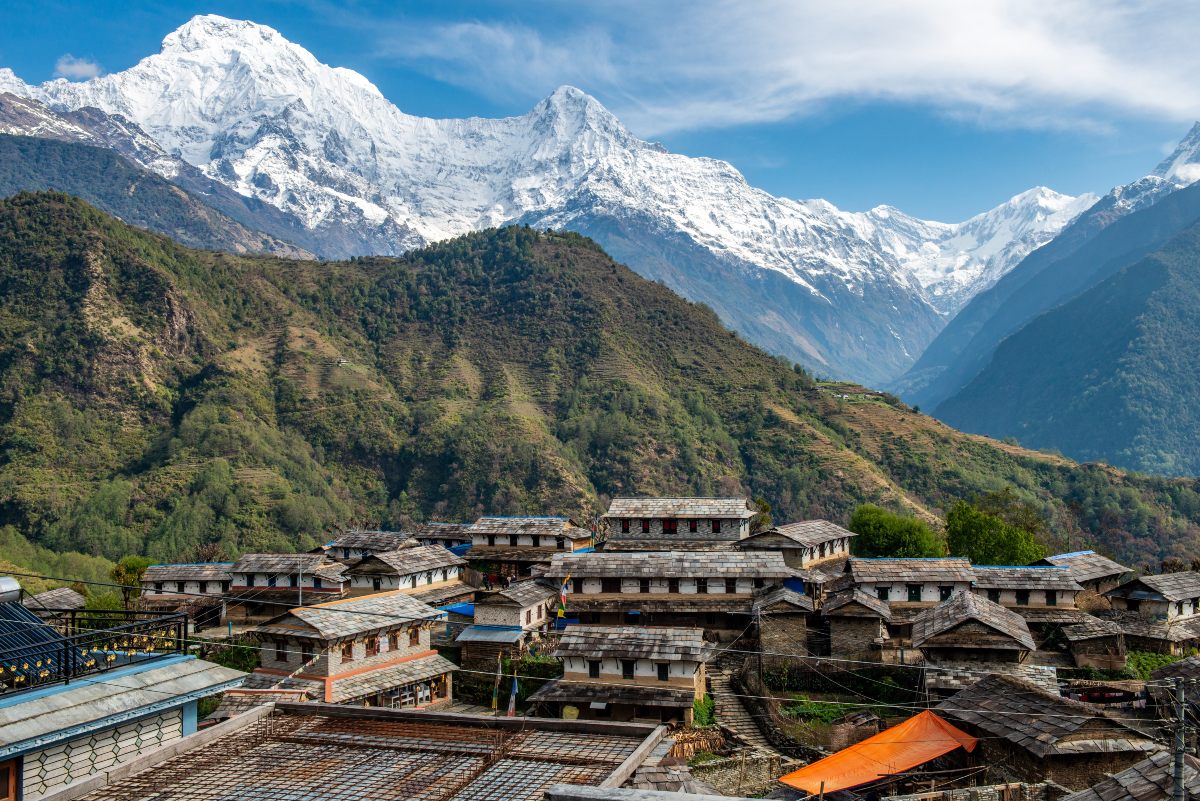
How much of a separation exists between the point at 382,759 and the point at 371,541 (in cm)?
4858

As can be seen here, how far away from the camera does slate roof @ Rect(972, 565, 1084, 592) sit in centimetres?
4212

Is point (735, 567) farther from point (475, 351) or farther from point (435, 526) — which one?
point (475, 351)

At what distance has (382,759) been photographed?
16047mm

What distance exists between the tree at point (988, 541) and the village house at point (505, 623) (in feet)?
96.9

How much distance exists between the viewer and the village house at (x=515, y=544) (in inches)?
2303

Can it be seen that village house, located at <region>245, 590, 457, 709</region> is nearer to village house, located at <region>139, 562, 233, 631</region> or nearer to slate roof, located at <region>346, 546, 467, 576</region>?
slate roof, located at <region>346, 546, 467, 576</region>

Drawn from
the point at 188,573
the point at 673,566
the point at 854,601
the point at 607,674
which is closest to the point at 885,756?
the point at 607,674

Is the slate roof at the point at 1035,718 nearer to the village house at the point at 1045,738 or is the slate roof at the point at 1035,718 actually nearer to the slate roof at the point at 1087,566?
the village house at the point at 1045,738

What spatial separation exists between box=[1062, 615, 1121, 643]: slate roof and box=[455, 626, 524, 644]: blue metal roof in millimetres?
23104

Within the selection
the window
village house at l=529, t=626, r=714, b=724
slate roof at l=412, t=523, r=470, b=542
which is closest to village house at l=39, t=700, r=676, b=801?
the window

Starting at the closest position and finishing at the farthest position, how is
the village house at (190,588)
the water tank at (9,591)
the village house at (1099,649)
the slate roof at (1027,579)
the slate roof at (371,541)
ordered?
the water tank at (9,591), the village house at (1099,649), the slate roof at (1027,579), the village house at (190,588), the slate roof at (371,541)

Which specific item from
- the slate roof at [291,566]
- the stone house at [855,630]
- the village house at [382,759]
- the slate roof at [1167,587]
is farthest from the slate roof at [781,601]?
the slate roof at [291,566]

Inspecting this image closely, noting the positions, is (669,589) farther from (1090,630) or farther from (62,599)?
(62,599)

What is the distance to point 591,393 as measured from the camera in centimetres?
13762
